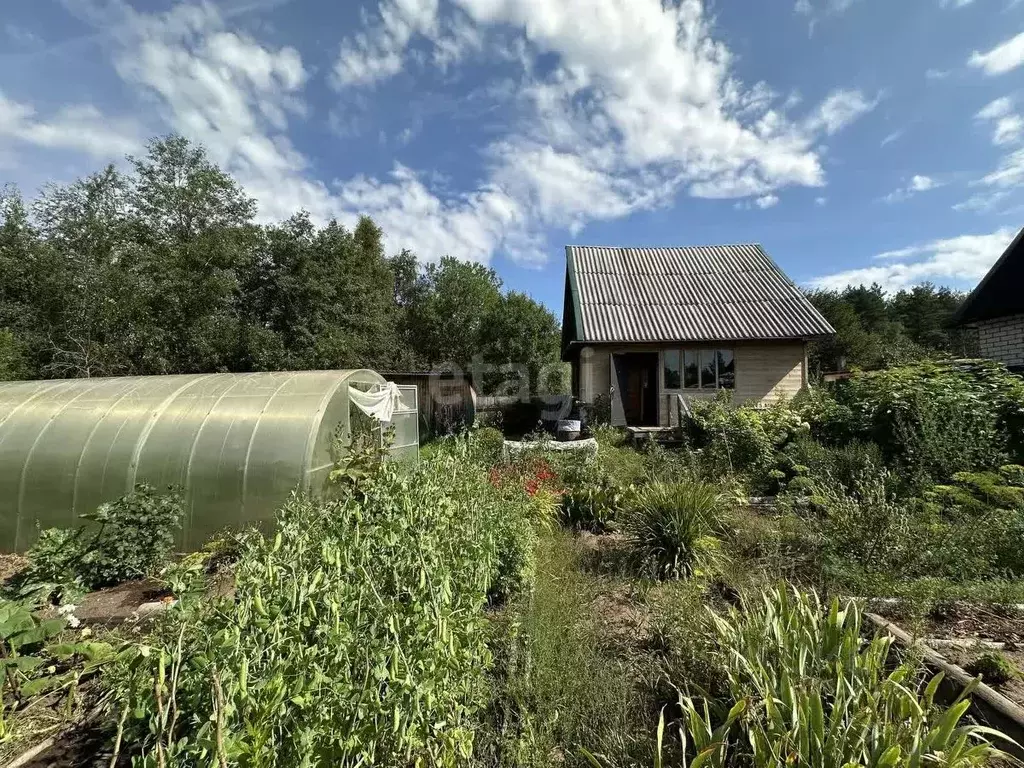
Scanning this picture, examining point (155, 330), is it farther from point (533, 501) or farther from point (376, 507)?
point (376, 507)

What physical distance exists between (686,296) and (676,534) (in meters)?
12.0

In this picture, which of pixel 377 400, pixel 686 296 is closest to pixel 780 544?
pixel 377 400

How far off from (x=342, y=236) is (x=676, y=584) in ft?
67.9

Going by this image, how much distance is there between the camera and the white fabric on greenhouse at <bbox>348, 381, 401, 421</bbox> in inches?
281

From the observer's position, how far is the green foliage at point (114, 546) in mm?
4523

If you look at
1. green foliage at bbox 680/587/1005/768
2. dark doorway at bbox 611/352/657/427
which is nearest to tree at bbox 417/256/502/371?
dark doorway at bbox 611/352/657/427

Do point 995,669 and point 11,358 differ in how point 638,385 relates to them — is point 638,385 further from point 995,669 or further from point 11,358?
point 11,358

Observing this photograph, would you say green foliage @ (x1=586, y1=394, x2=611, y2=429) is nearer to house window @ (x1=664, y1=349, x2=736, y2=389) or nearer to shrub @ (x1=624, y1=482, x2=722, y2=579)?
house window @ (x1=664, y1=349, x2=736, y2=389)

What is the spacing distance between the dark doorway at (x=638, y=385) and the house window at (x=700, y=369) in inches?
52.9

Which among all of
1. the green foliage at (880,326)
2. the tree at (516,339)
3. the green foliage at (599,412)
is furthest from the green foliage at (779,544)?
the green foliage at (880,326)

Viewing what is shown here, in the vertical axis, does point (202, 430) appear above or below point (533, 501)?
above

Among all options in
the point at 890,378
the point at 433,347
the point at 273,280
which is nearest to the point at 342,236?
the point at 273,280

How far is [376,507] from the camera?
2.82m

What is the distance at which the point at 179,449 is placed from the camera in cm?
600
